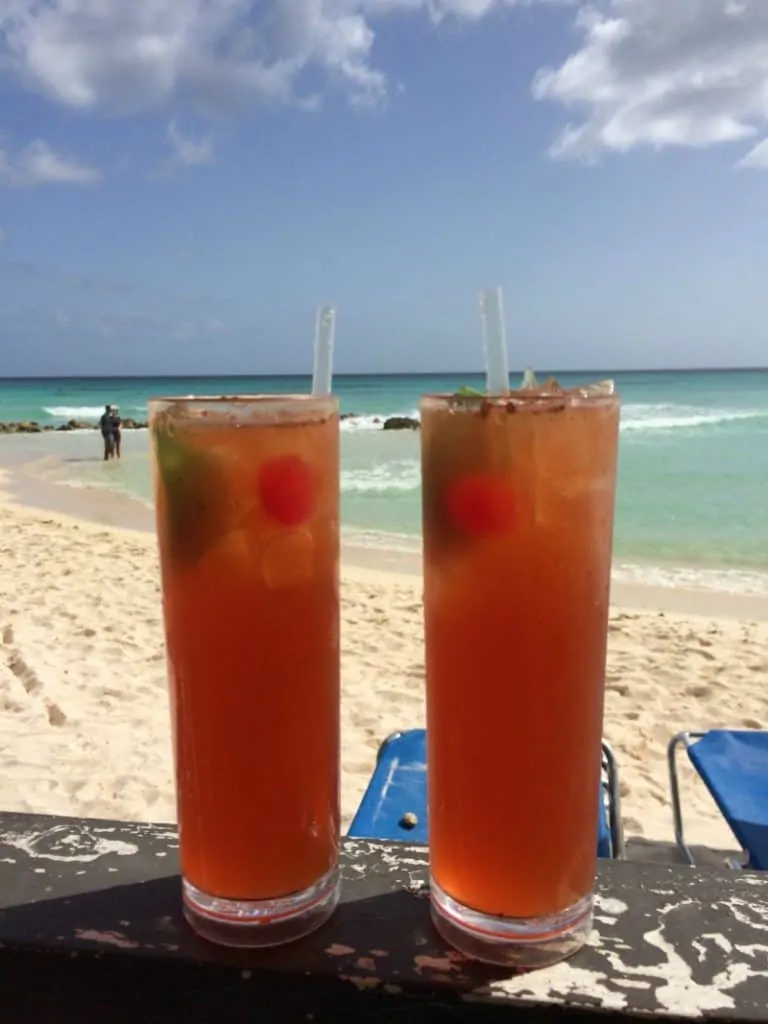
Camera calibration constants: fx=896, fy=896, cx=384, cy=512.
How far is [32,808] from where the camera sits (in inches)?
135

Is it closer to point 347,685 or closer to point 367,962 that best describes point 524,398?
point 367,962

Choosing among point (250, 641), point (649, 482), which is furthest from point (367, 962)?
point (649, 482)

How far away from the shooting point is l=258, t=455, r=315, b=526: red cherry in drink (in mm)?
814

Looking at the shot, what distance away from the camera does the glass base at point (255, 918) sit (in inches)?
32.4

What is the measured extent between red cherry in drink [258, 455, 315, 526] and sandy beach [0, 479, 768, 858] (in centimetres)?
296

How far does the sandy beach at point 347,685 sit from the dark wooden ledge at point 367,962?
2.68 m

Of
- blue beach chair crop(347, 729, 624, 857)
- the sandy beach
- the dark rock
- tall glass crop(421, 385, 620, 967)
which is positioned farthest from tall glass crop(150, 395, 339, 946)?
the dark rock

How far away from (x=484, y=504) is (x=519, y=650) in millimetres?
130

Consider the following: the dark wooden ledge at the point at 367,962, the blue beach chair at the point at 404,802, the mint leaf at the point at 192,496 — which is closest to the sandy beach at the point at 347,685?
the blue beach chair at the point at 404,802

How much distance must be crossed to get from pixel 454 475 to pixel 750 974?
1.64 ft

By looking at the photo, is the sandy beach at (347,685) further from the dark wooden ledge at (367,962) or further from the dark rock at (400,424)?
the dark rock at (400,424)

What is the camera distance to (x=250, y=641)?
31.8 inches

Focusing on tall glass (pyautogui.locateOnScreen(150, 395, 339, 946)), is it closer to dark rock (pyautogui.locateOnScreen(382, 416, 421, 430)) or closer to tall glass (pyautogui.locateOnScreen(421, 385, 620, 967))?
tall glass (pyautogui.locateOnScreen(421, 385, 620, 967))

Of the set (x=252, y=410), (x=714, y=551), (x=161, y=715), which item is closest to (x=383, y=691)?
(x=161, y=715)
